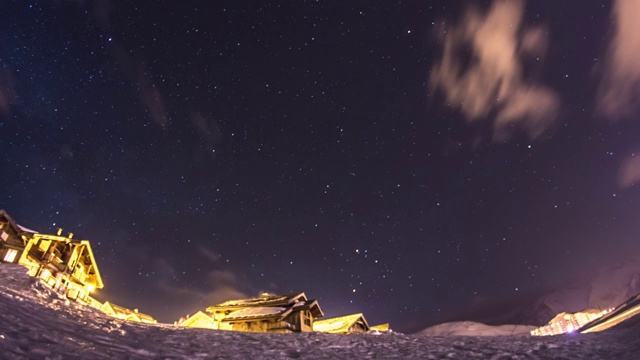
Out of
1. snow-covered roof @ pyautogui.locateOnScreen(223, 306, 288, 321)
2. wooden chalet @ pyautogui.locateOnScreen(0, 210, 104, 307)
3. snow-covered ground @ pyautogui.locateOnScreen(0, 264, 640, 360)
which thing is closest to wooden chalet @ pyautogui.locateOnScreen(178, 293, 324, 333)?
snow-covered roof @ pyautogui.locateOnScreen(223, 306, 288, 321)

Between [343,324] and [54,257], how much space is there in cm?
3070

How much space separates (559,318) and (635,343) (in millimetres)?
108099

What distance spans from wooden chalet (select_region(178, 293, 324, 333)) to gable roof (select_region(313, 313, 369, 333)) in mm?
1640

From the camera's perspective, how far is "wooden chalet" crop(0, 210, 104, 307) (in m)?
27.9

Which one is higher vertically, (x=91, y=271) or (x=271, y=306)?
(x=91, y=271)

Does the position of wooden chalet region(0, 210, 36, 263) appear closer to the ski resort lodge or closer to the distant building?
the ski resort lodge

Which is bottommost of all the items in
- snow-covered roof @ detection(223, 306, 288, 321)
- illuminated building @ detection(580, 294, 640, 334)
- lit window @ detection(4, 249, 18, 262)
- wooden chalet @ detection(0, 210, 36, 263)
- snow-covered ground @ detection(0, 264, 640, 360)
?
snow-covered ground @ detection(0, 264, 640, 360)

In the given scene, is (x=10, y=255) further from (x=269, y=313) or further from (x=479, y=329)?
(x=479, y=329)

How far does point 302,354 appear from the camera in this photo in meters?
6.33

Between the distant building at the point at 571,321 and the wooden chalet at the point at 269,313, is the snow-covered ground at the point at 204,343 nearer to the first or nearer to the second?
the wooden chalet at the point at 269,313

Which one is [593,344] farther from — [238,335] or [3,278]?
[3,278]

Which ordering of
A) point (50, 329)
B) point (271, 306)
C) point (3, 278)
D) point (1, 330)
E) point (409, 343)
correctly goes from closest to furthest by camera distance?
point (1, 330)
point (50, 329)
point (409, 343)
point (3, 278)
point (271, 306)

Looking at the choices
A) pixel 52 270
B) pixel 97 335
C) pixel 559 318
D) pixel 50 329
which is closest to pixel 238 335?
pixel 97 335

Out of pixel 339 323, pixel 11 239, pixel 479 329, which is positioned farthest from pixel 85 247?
pixel 479 329
